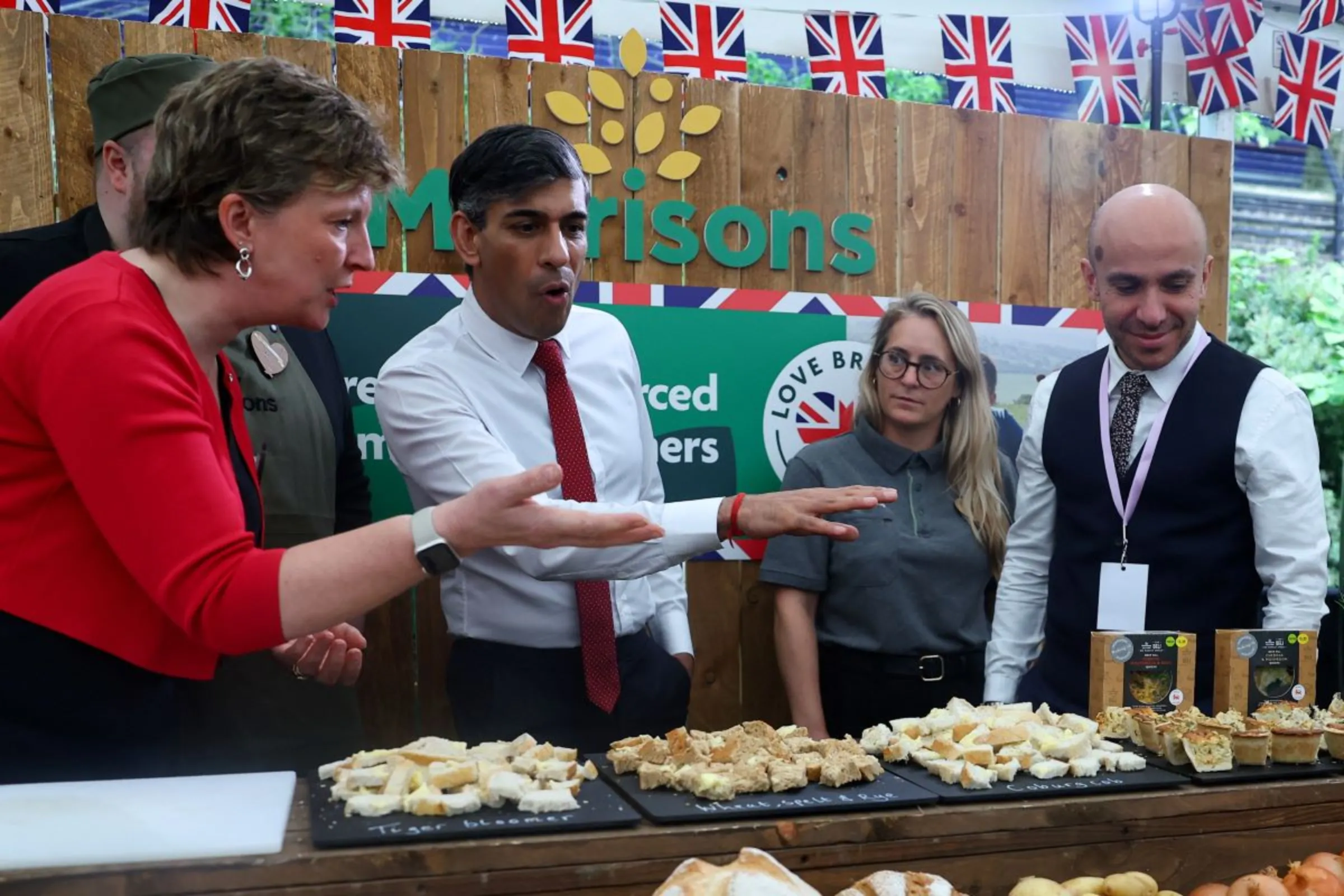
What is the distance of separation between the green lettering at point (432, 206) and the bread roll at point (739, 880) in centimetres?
197

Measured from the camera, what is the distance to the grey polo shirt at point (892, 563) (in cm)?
279

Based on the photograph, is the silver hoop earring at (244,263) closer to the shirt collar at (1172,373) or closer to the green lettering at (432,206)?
the green lettering at (432,206)

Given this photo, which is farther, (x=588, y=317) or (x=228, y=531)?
(x=588, y=317)

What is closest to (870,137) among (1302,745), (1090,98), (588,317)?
(1090,98)

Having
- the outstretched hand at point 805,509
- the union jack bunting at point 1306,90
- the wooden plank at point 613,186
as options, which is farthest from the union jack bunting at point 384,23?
the union jack bunting at point 1306,90

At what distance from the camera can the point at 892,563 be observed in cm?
280

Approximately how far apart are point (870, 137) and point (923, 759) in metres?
2.14

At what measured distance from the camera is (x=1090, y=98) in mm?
3609

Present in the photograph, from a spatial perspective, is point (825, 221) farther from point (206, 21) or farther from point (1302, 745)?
point (1302, 745)

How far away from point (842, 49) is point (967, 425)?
1154 mm

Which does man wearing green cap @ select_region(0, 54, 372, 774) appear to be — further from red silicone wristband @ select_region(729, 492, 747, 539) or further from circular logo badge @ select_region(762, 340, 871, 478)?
circular logo badge @ select_region(762, 340, 871, 478)

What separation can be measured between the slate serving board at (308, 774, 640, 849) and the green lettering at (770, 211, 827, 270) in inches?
80.4

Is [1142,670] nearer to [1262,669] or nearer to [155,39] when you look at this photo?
[1262,669]

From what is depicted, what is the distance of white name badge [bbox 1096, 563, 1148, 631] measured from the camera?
92.9 inches
